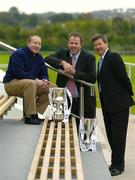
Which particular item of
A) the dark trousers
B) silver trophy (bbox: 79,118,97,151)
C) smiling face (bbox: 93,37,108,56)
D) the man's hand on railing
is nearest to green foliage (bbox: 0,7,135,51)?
the man's hand on railing

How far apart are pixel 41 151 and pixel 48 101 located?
1.94 m

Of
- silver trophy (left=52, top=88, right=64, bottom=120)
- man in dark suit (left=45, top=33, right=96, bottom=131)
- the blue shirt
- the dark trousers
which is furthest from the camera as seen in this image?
the blue shirt

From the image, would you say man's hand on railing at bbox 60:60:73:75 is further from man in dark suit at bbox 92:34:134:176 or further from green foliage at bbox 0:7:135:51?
green foliage at bbox 0:7:135:51

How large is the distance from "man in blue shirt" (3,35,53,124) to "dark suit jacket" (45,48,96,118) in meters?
0.17

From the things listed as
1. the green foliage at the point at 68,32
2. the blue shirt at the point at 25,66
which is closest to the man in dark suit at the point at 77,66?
the blue shirt at the point at 25,66

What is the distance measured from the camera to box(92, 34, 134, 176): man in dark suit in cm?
678

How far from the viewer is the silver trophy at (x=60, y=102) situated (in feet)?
23.4

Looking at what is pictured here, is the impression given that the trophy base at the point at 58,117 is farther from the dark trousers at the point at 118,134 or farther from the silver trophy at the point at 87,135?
the silver trophy at the point at 87,135

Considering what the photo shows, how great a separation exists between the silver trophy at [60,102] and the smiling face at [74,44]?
48 cm

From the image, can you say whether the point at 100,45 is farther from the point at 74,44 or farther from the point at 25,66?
the point at 25,66

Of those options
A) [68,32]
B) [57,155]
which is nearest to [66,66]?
[57,155]

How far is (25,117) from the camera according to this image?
7523 millimetres

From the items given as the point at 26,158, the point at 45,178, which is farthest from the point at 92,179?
the point at 26,158

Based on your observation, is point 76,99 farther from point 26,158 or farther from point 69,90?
point 26,158
